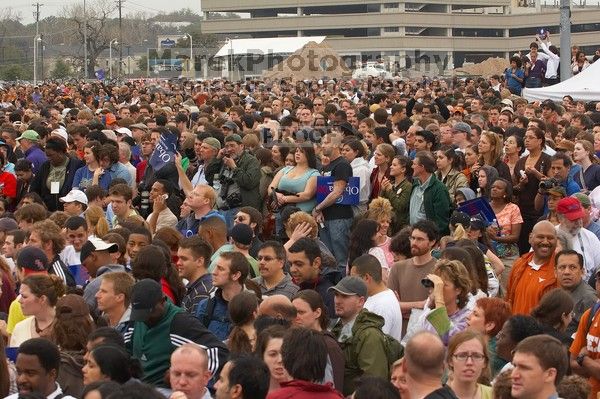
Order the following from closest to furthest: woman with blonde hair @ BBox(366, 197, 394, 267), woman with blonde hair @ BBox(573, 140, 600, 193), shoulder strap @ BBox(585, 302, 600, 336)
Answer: shoulder strap @ BBox(585, 302, 600, 336) < woman with blonde hair @ BBox(366, 197, 394, 267) < woman with blonde hair @ BBox(573, 140, 600, 193)

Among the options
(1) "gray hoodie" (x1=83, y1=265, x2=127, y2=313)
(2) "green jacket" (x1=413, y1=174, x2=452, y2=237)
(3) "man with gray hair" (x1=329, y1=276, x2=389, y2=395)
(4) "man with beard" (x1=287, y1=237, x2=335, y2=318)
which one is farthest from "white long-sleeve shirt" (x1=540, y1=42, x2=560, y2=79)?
(3) "man with gray hair" (x1=329, y1=276, x2=389, y2=395)

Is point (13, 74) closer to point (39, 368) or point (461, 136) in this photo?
point (461, 136)

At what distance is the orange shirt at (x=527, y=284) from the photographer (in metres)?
9.73

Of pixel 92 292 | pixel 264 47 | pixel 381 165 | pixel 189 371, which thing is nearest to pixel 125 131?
pixel 381 165

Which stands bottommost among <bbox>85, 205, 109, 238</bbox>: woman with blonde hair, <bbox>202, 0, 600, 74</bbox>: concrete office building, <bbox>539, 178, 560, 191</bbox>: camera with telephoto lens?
<bbox>85, 205, 109, 238</bbox>: woman with blonde hair

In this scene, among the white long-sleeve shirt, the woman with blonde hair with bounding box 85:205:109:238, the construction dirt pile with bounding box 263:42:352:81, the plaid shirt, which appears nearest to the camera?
the plaid shirt

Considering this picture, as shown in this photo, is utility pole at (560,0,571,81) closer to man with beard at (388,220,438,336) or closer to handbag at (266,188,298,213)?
handbag at (266,188,298,213)

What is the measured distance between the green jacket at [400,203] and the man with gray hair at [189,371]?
250 inches

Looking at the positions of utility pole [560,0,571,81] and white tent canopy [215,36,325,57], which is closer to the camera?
utility pole [560,0,571,81]

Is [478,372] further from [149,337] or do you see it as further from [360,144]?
[360,144]

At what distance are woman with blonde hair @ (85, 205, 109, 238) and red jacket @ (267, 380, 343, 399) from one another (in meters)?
4.97

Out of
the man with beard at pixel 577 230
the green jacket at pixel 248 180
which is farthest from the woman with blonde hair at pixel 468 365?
the green jacket at pixel 248 180

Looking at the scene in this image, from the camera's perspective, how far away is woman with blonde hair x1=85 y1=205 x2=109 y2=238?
11445 mm

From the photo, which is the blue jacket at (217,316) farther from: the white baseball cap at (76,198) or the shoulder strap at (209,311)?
the white baseball cap at (76,198)
